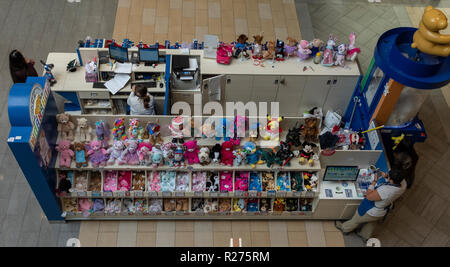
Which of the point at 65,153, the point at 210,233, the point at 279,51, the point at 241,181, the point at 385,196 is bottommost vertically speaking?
the point at 210,233

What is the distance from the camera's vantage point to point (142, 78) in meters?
7.78

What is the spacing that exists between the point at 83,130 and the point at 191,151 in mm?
1759

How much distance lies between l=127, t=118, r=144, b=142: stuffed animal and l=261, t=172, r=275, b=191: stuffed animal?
201 cm

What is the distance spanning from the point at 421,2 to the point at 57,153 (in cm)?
1017

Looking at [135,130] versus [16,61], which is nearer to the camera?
[135,130]

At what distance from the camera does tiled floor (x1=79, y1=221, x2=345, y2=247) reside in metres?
6.77

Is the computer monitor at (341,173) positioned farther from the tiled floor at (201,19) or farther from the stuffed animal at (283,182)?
the tiled floor at (201,19)

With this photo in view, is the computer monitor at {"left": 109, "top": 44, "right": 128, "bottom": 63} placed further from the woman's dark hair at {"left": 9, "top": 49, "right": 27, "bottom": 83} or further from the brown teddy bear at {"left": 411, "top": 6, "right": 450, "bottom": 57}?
the brown teddy bear at {"left": 411, "top": 6, "right": 450, "bottom": 57}

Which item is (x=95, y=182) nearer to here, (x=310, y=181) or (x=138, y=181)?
(x=138, y=181)

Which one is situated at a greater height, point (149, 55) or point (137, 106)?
point (149, 55)

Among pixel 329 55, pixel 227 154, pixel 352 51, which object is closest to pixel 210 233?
pixel 227 154

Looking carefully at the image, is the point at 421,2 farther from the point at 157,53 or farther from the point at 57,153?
the point at 57,153

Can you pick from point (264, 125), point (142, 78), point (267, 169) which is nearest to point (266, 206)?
point (267, 169)

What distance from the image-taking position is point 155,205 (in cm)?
671
